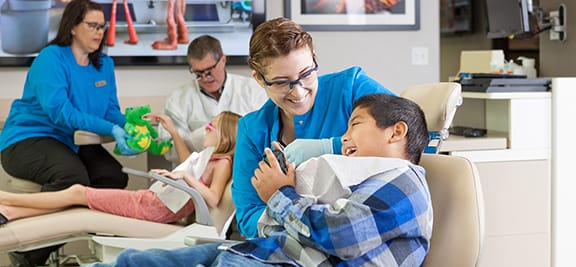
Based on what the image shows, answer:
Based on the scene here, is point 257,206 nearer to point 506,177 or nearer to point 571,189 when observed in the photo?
point 506,177

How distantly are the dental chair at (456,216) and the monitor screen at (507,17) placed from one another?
12.9 ft

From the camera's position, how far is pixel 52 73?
3850 mm

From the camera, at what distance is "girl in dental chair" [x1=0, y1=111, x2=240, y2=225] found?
3361 millimetres

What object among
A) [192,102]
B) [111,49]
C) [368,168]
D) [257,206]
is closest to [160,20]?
[111,49]

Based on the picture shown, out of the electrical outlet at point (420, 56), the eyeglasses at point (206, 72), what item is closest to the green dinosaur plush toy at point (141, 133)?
the eyeglasses at point (206, 72)

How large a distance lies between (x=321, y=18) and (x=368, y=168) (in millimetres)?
3031

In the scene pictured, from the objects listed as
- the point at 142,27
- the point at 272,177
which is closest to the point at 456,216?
the point at 272,177

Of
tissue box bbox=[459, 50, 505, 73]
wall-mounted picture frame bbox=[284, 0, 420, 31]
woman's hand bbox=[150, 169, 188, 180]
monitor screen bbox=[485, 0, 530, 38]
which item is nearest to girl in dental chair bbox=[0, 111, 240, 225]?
woman's hand bbox=[150, 169, 188, 180]

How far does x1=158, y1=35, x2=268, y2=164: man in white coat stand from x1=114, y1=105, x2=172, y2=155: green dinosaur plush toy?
0.05 metres

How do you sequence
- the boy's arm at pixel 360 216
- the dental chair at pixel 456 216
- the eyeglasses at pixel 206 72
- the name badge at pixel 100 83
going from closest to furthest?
the boy's arm at pixel 360 216 < the dental chair at pixel 456 216 < the eyeglasses at pixel 206 72 < the name badge at pixel 100 83

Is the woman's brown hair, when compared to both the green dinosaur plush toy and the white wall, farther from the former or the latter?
the white wall

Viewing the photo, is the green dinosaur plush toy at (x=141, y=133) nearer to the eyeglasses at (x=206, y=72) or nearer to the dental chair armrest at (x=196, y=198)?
the eyeglasses at (x=206, y=72)

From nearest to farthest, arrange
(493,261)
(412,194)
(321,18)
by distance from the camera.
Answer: (412,194) → (493,261) → (321,18)

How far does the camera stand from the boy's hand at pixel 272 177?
67.5 inches
